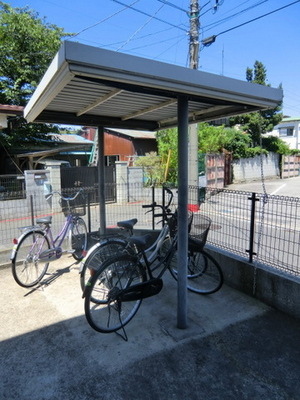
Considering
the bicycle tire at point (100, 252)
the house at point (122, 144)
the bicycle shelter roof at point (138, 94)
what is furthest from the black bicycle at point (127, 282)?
the house at point (122, 144)

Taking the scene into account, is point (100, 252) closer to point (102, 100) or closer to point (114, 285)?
point (114, 285)

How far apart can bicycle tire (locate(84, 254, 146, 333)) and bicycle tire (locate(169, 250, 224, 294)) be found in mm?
855

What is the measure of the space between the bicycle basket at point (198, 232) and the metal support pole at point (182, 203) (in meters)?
0.68

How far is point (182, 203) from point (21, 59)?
44.5ft

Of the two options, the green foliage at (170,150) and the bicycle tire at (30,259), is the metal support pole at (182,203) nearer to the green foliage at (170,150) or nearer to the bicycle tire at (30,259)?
the bicycle tire at (30,259)

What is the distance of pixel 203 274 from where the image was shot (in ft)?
12.3

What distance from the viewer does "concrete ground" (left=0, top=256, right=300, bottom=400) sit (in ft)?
6.60

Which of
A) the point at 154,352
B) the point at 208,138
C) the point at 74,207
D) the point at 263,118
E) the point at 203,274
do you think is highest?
the point at 263,118

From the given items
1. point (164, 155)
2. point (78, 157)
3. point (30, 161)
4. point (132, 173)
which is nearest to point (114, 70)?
point (132, 173)

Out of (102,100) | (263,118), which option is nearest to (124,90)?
(102,100)

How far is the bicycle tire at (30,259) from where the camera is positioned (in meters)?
3.58

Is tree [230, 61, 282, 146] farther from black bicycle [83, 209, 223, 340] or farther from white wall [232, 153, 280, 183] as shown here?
black bicycle [83, 209, 223, 340]

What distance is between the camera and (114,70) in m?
1.82

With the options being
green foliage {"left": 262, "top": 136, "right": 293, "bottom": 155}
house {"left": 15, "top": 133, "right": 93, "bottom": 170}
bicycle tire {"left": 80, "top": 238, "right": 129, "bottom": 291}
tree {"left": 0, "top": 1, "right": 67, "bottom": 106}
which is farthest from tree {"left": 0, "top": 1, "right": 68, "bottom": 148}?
green foliage {"left": 262, "top": 136, "right": 293, "bottom": 155}
